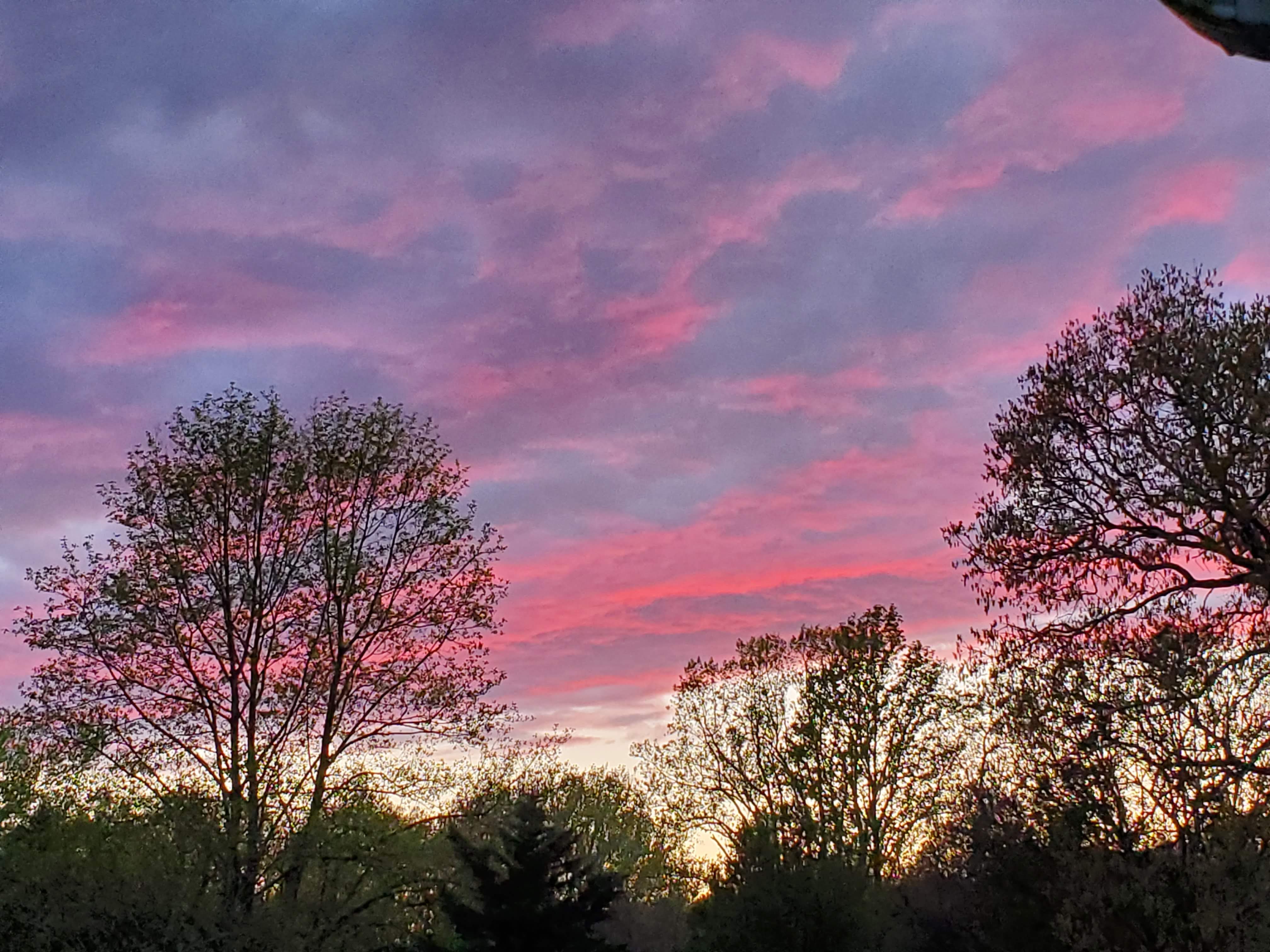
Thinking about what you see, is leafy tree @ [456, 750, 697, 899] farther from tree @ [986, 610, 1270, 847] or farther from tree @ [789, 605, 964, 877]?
tree @ [986, 610, 1270, 847]

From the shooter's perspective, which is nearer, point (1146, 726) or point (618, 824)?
point (1146, 726)

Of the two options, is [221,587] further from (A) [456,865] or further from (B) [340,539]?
(A) [456,865]

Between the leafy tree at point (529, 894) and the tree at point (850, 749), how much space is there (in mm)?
13553

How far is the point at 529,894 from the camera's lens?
86.1ft

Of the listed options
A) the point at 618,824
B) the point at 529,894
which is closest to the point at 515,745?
the point at 529,894

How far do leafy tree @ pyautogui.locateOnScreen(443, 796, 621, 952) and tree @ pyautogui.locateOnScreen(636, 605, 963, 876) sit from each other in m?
13.6

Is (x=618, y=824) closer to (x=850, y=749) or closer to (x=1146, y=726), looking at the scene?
(x=850, y=749)

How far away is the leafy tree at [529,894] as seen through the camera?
25.8 metres

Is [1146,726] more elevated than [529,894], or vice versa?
[1146,726]

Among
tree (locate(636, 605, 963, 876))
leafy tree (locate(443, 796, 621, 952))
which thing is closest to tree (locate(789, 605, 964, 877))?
tree (locate(636, 605, 963, 876))

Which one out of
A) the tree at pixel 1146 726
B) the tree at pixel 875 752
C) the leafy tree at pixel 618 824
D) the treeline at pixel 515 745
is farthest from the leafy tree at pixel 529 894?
the leafy tree at pixel 618 824

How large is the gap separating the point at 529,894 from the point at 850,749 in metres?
19.3

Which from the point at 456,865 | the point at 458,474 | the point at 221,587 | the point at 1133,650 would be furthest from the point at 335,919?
the point at 1133,650

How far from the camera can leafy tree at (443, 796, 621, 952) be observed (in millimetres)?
25750
